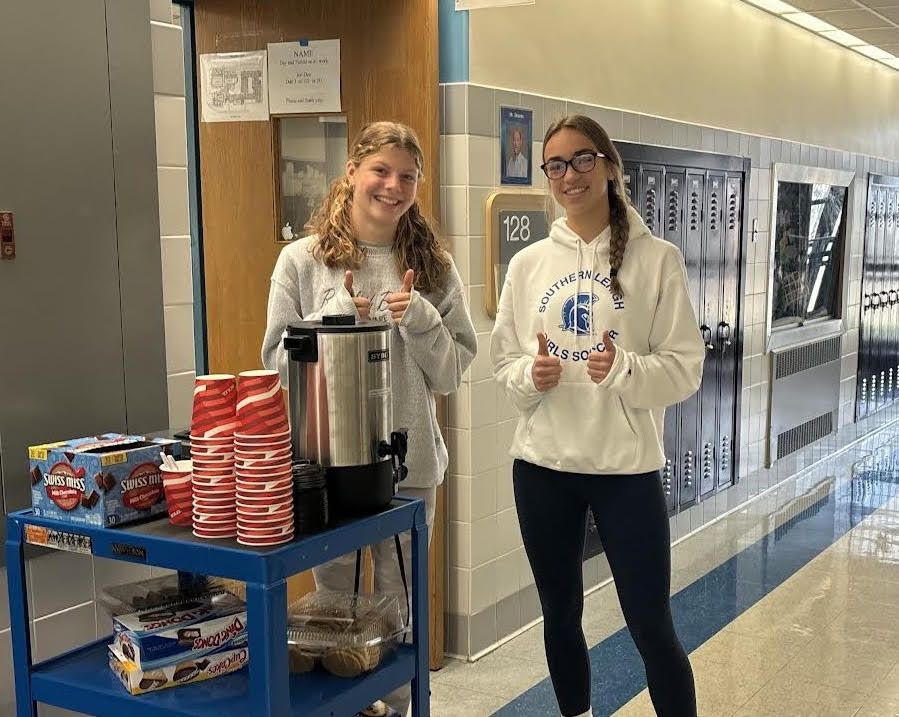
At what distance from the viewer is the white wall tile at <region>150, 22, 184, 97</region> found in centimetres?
228

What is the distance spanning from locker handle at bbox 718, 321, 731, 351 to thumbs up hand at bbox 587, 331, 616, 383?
3.05 meters

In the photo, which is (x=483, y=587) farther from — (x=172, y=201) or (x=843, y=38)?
(x=843, y=38)

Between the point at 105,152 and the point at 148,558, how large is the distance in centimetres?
95

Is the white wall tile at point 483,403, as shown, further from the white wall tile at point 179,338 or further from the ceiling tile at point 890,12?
the ceiling tile at point 890,12

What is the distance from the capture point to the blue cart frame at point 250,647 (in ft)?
5.00

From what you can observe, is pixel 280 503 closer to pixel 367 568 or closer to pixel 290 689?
pixel 290 689

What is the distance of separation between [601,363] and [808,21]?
14.9 feet

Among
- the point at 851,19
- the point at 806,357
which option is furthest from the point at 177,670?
the point at 851,19

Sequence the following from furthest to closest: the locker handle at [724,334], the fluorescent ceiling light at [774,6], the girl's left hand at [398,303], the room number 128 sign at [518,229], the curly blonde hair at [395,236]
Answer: the fluorescent ceiling light at [774,6]
the locker handle at [724,334]
the room number 128 sign at [518,229]
the curly blonde hair at [395,236]
the girl's left hand at [398,303]

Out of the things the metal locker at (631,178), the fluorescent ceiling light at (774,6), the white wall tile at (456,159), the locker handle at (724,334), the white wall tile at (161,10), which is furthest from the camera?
the fluorescent ceiling light at (774,6)

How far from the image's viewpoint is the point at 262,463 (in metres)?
1.58

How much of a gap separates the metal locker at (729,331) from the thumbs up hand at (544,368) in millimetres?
3016

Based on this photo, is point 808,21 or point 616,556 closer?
point 616,556

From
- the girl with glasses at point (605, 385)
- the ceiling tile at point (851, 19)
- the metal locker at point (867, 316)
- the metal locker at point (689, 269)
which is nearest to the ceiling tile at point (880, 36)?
the ceiling tile at point (851, 19)
